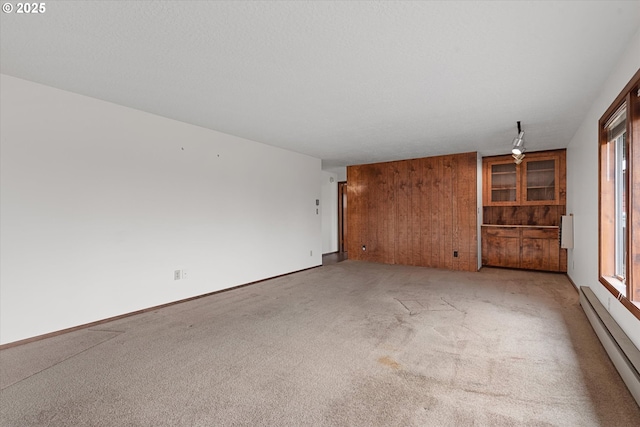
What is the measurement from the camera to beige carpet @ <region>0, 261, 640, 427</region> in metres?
1.77

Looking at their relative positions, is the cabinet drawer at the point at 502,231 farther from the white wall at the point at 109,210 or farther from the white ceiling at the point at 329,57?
the white wall at the point at 109,210

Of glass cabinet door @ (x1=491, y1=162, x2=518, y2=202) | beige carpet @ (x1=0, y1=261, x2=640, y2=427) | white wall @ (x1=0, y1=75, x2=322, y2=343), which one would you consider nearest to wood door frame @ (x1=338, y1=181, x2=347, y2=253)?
glass cabinet door @ (x1=491, y1=162, x2=518, y2=202)

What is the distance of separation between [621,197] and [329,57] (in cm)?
298

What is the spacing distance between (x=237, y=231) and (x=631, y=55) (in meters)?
4.59

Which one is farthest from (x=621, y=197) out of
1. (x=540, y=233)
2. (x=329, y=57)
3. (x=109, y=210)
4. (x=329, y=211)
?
(x=329, y=211)

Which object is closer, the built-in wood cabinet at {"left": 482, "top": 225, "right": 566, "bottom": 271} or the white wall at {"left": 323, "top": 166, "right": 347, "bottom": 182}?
the built-in wood cabinet at {"left": 482, "top": 225, "right": 566, "bottom": 271}

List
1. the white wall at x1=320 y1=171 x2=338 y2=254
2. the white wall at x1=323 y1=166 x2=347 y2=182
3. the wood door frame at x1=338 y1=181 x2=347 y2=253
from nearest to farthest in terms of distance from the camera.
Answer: the white wall at x1=323 y1=166 x2=347 y2=182, the white wall at x1=320 y1=171 x2=338 y2=254, the wood door frame at x1=338 y1=181 x2=347 y2=253

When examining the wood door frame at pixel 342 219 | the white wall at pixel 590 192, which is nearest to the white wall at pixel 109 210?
the wood door frame at pixel 342 219

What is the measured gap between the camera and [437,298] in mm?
4090

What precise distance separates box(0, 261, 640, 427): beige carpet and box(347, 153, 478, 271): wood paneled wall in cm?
239

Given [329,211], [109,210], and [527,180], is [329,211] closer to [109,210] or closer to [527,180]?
[527,180]

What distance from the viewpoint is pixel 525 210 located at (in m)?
6.41

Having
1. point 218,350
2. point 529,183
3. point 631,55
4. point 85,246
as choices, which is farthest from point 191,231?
point 529,183

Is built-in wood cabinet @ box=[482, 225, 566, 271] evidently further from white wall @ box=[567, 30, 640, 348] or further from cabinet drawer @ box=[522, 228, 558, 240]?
white wall @ box=[567, 30, 640, 348]
